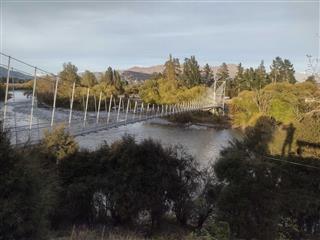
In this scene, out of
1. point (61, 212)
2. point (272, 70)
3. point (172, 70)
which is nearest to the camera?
point (61, 212)

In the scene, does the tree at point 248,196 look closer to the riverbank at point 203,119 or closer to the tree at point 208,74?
the riverbank at point 203,119

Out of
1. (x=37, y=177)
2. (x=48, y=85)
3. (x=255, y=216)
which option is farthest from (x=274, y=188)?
(x=48, y=85)

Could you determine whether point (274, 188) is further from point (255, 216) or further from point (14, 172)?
point (14, 172)

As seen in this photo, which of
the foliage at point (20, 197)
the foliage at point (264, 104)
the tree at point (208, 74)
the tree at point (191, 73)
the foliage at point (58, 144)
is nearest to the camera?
the foliage at point (20, 197)

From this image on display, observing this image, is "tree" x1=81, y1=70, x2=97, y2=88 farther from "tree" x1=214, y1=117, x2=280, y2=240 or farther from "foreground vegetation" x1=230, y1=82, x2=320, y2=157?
"tree" x1=214, y1=117, x2=280, y2=240

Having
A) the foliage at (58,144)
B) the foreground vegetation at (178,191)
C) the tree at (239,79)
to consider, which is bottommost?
the foreground vegetation at (178,191)

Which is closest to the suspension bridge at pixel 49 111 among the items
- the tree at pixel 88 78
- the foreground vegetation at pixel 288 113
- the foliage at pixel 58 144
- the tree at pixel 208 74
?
the foliage at pixel 58 144

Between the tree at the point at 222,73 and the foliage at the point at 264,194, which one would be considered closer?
the foliage at the point at 264,194

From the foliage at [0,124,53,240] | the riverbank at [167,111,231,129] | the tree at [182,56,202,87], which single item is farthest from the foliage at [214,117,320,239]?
the tree at [182,56,202,87]
